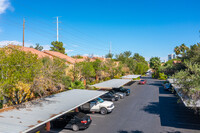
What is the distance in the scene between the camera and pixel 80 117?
13711mm

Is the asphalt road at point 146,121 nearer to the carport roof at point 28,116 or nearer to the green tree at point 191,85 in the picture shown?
the carport roof at point 28,116

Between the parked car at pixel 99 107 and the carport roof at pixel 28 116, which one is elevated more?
the carport roof at pixel 28 116

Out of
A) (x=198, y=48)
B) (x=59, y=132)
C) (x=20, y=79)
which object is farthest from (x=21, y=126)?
(x=198, y=48)

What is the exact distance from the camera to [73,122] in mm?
13469

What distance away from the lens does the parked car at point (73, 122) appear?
→ 43.8 ft

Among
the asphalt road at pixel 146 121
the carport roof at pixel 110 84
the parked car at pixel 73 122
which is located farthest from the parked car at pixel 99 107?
the carport roof at pixel 110 84

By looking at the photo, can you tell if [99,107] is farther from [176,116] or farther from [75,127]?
[176,116]

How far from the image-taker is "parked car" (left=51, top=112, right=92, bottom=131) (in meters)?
13.3

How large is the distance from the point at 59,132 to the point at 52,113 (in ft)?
10.7

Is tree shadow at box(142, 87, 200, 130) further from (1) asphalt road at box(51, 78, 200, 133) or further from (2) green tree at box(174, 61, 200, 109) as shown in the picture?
(2) green tree at box(174, 61, 200, 109)

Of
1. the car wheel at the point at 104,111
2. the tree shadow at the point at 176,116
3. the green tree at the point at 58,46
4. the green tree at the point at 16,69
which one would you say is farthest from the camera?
the green tree at the point at 58,46

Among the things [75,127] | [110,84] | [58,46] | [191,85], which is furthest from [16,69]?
[58,46]

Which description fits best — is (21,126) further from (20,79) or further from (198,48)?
(198,48)

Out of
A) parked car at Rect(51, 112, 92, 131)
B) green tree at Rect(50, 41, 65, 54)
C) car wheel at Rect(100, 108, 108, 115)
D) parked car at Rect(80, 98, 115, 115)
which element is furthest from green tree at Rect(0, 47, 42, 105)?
green tree at Rect(50, 41, 65, 54)
